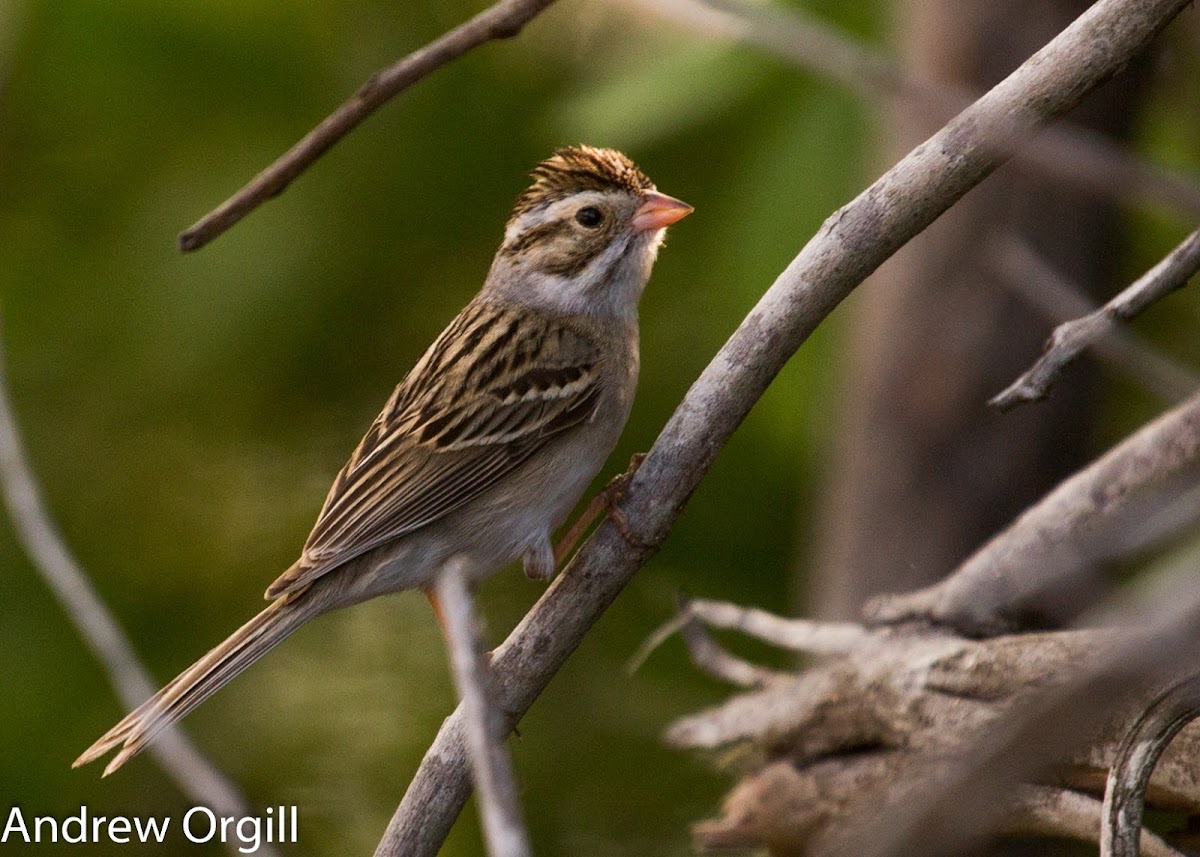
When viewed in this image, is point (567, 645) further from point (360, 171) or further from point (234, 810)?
point (360, 171)

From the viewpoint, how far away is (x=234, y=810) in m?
1.88

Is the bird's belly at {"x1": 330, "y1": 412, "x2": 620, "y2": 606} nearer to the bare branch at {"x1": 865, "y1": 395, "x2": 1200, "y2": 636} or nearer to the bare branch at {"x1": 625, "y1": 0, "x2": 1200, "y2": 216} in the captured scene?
the bare branch at {"x1": 865, "y1": 395, "x2": 1200, "y2": 636}

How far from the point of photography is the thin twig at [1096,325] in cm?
235

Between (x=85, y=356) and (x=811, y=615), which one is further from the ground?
(x=85, y=356)

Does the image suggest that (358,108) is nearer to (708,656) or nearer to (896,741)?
(896,741)

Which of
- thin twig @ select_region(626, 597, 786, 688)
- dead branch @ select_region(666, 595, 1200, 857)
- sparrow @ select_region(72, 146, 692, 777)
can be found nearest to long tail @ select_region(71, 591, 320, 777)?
sparrow @ select_region(72, 146, 692, 777)

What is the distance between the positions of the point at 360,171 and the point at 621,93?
81cm

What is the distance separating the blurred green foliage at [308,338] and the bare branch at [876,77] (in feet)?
1.12

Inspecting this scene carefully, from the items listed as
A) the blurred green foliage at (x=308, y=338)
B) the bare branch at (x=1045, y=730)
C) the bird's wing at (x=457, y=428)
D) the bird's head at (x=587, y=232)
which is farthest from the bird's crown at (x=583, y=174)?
the bare branch at (x=1045, y=730)

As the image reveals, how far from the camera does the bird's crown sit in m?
3.76

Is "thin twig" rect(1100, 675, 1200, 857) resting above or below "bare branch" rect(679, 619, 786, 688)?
below

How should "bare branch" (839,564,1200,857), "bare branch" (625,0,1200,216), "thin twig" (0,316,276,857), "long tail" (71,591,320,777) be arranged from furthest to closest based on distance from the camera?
"bare branch" (625,0,1200,216)
"long tail" (71,591,320,777)
"thin twig" (0,316,276,857)
"bare branch" (839,564,1200,857)

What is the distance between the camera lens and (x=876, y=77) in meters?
3.76

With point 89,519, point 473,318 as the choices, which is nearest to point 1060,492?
point 473,318
